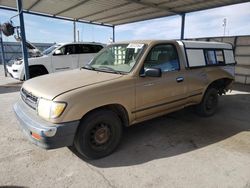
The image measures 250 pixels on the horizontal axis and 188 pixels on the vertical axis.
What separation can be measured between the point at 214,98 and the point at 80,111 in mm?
3947

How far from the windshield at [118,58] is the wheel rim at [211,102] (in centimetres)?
259

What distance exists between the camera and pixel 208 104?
212 inches

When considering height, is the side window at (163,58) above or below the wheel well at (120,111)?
above

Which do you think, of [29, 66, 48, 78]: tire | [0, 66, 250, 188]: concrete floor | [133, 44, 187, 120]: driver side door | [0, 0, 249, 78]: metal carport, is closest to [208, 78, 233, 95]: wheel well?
[0, 66, 250, 188]: concrete floor

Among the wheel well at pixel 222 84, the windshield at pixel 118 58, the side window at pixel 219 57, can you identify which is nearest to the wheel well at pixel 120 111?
the windshield at pixel 118 58

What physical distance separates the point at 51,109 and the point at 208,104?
13.4 ft

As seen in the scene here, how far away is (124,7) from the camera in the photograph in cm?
1061

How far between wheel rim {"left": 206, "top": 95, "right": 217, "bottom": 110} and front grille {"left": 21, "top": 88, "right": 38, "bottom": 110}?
4.11 m

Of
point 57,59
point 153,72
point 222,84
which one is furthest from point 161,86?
point 57,59

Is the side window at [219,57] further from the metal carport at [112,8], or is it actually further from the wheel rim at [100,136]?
the metal carport at [112,8]

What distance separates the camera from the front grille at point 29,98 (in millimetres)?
3140

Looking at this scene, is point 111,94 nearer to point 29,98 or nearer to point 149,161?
point 149,161

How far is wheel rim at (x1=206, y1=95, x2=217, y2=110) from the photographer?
17.6 feet

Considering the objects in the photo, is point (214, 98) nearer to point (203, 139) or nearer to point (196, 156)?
point (203, 139)
